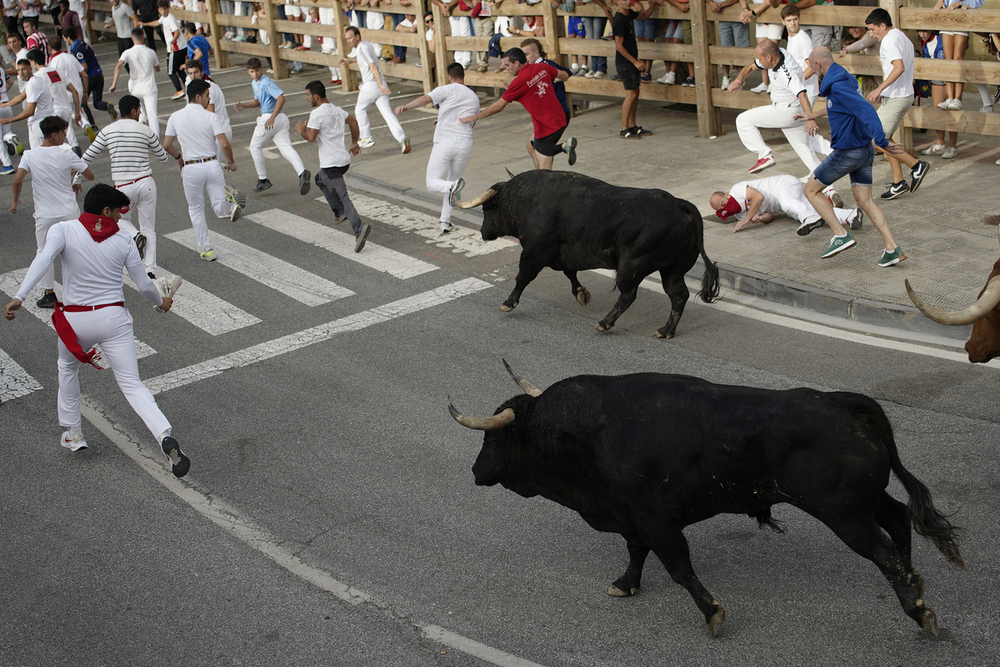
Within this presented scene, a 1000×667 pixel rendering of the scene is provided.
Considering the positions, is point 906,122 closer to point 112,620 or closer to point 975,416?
point 975,416

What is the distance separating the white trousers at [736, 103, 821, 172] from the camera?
11.1 metres

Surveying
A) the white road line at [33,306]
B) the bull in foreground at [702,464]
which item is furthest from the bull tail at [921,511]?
the white road line at [33,306]

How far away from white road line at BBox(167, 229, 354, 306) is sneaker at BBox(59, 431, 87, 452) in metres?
3.04

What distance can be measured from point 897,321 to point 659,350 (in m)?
1.92

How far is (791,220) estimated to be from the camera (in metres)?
10.5

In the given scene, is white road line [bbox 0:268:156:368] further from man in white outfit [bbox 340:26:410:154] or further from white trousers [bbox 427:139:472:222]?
man in white outfit [bbox 340:26:410:154]

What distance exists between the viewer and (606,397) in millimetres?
4668

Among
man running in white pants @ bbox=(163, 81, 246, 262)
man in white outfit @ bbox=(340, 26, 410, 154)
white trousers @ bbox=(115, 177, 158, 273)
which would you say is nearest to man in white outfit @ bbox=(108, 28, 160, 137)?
man in white outfit @ bbox=(340, 26, 410, 154)

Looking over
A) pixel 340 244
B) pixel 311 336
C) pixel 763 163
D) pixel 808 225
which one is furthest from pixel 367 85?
pixel 808 225

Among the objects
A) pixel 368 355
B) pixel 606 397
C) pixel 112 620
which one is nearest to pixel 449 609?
pixel 606 397

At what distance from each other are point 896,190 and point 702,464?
7.41 metres

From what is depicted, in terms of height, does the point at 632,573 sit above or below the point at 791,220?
below

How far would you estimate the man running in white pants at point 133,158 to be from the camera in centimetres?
997

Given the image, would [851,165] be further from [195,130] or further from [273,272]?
[195,130]
